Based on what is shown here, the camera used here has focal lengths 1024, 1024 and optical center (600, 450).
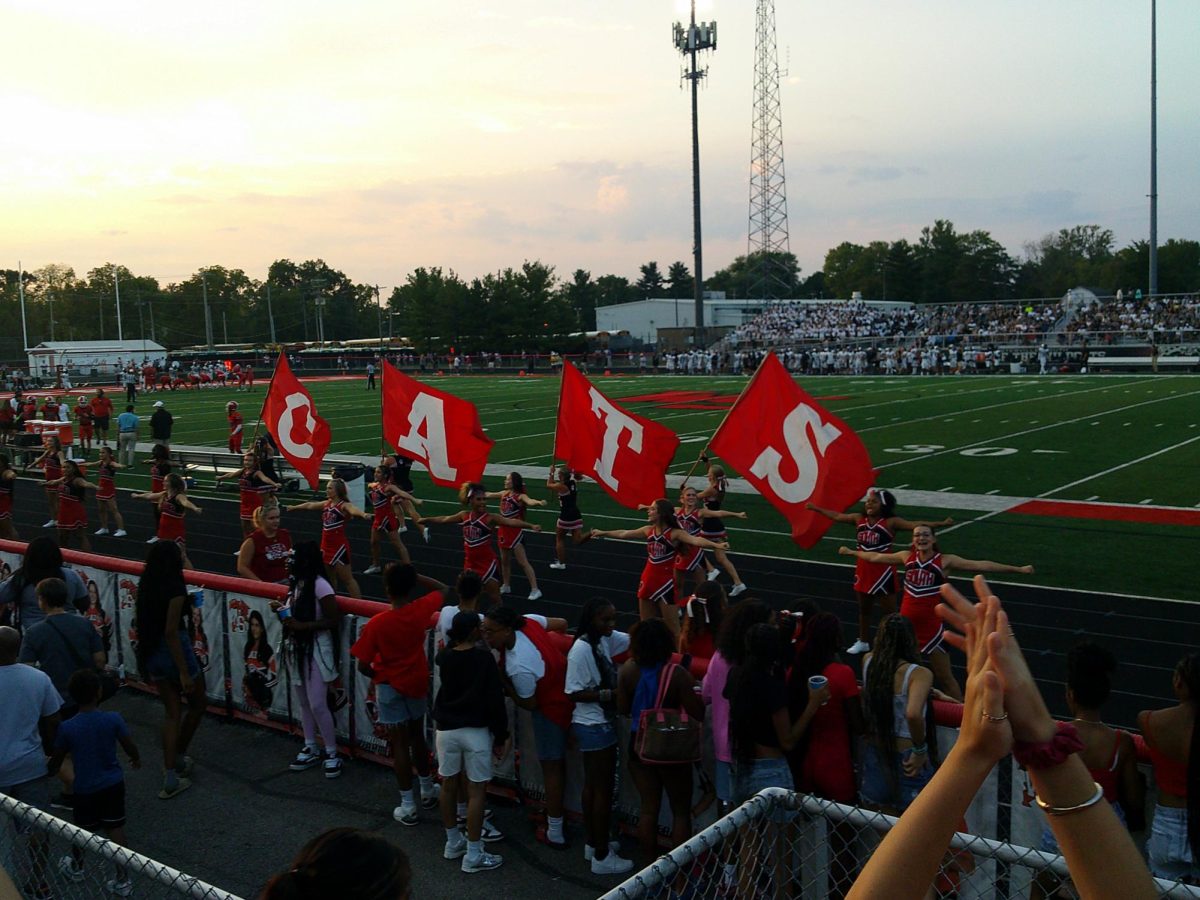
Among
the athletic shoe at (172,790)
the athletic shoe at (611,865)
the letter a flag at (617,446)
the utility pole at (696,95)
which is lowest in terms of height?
the athletic shoe at (611,865)

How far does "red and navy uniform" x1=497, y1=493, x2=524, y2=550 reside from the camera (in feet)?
41.3

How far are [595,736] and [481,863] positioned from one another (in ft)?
3.34

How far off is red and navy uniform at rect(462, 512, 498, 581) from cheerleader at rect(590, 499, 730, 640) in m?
1.88

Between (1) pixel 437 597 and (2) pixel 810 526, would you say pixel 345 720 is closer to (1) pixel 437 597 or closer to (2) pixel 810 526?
(1) pixel 437 597

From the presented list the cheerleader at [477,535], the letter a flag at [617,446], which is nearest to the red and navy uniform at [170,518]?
the cheerleader at [477,535]

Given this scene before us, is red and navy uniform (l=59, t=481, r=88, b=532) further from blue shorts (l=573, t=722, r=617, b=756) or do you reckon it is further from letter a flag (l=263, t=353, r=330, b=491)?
blue shorts (l=573, t=722, r=617, b=756)

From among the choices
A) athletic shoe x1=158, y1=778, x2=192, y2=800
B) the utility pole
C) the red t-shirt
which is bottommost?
athletic shoe x1=158, y1=778, x2=192, y2=800

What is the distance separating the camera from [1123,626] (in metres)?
10.7

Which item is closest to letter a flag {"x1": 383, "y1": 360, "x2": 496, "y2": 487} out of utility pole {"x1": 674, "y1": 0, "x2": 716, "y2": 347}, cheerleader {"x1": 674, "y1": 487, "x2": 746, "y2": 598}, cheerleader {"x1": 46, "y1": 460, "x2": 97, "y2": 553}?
cheerleader {"x1": 674, "y1": 487, "x2": 746, "y2": 598}

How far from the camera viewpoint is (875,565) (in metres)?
10.1

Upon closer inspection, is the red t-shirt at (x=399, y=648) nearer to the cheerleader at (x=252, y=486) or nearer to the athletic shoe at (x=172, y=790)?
the athletic shoe at (x=172, y=790)

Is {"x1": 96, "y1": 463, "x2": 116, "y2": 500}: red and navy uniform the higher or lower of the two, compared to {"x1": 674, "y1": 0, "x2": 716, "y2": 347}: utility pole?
lower

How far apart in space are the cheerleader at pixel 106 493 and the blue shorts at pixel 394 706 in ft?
37.7

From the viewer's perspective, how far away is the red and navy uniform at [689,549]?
33.9ft
